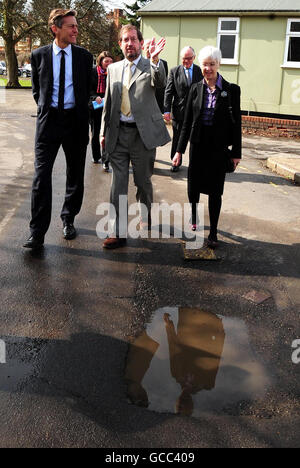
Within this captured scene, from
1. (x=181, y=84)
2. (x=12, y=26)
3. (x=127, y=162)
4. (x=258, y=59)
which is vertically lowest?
(x=127, y=162)

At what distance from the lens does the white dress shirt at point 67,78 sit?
511 cm

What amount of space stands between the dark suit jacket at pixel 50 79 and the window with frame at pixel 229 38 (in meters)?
12.8

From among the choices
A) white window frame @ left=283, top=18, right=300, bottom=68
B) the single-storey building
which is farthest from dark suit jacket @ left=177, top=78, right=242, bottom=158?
white window frame @ left=283, top=18, right=300, bottom=68

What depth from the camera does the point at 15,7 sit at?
36594mm

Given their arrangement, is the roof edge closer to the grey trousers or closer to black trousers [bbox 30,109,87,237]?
the grey trousers

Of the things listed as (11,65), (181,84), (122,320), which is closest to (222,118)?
(122,320)

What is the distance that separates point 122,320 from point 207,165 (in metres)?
2.31

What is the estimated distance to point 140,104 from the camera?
528 cm

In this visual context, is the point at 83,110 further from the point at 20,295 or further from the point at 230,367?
the point at 230,367

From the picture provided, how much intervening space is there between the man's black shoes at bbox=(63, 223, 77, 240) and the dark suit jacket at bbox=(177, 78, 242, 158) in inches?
66.3

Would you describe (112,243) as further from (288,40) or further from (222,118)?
(288,40)

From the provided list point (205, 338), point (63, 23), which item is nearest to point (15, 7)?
point (63, 23)

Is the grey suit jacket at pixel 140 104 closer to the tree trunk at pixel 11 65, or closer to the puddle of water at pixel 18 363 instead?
the puddle of water at pixel 18 363

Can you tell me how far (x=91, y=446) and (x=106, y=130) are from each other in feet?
12.0
